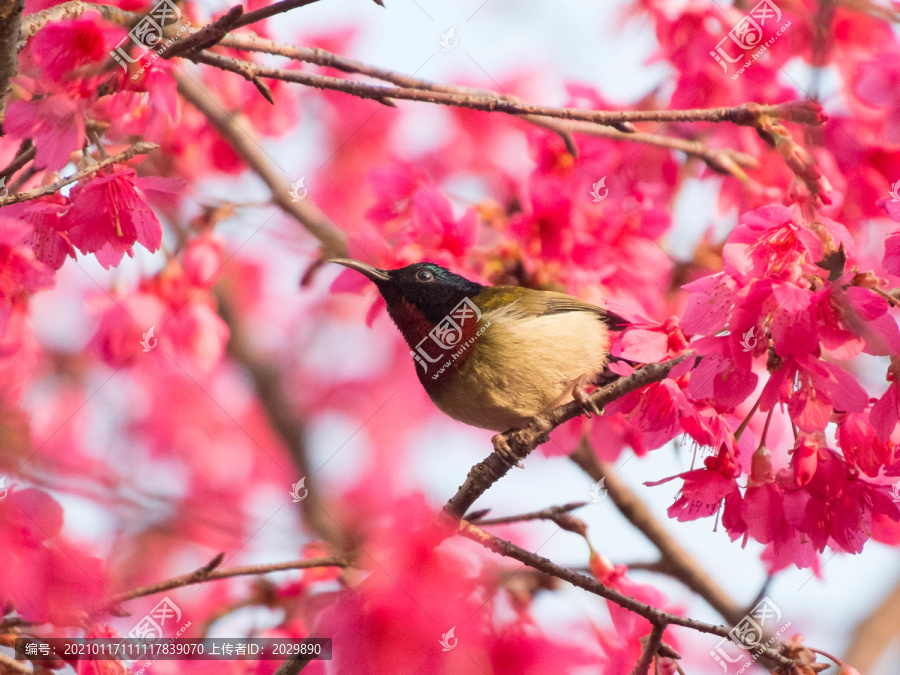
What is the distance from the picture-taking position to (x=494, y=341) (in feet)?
9.21

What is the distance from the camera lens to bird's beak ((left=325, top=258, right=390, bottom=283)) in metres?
2.78

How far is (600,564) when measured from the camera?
2.47 meters

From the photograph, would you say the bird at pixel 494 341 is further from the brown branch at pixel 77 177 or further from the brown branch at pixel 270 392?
the brown branch at pixel 270 392

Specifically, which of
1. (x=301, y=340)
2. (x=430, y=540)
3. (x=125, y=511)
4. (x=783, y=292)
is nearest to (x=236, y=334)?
(x=301, y=340)

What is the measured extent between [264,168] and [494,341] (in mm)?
1410

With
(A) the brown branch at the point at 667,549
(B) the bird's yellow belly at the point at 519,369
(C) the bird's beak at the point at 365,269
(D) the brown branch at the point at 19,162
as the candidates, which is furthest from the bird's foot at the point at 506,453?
(D) the brown branch at the point at 19,162

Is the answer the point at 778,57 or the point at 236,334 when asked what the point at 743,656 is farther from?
the point at 236,334

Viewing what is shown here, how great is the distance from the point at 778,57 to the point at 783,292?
2.09 m

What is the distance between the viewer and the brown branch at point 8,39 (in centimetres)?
165

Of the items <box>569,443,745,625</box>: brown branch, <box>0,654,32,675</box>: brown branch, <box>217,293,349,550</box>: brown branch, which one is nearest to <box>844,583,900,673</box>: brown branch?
<box>569,443,745,625</box>: brown branch

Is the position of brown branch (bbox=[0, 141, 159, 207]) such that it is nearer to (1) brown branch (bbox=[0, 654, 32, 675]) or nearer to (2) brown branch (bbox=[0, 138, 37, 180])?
(2) brown branch (bbox=[0, 138, 37, 180])

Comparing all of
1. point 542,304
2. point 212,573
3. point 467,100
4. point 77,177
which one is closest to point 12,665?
point 212,573

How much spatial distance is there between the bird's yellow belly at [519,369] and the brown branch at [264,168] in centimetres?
85

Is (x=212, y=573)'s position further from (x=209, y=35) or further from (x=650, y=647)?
(x=209, y=35)
